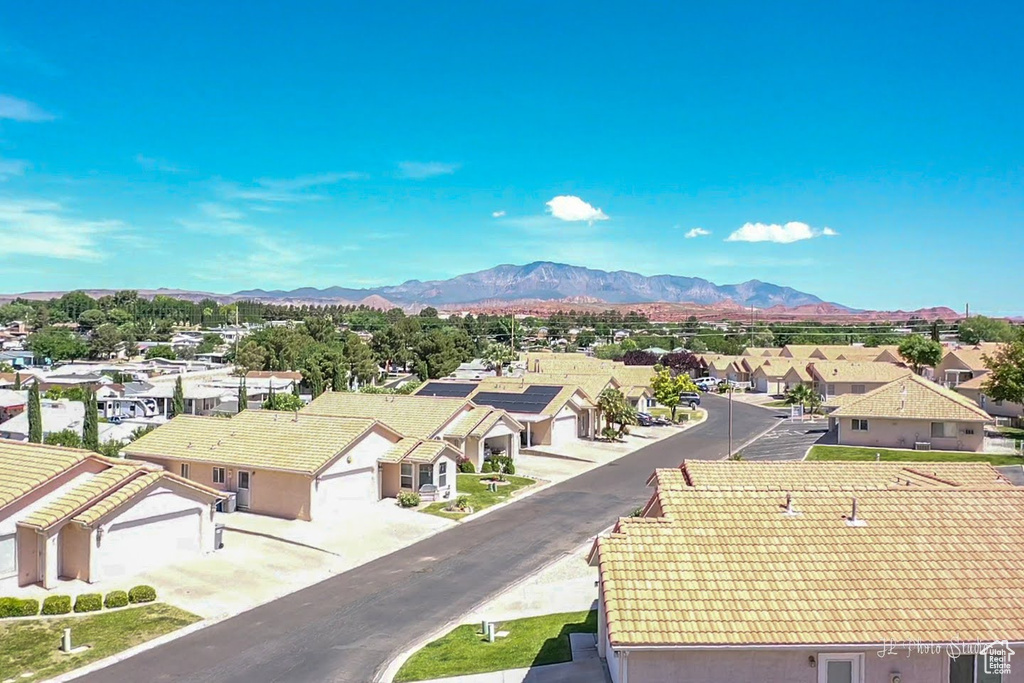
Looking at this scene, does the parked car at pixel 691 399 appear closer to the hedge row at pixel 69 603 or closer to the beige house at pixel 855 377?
the beige house at pixel 855 377

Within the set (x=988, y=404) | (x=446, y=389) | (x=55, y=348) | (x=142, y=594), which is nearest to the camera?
(x=142, y=594)

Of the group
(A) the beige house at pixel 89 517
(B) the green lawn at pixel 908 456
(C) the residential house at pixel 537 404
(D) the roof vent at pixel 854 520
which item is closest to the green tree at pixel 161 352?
(C) the residential house at pixel 537 404

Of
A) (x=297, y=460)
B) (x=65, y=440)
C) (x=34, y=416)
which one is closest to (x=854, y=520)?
(x=297, y=460)

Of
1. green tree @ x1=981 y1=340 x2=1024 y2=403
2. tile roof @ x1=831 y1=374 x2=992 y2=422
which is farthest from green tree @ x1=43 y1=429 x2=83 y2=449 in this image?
green tree @ x1=981 y1=340 x2=1024 y2=403

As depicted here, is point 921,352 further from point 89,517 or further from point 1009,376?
point 89,517

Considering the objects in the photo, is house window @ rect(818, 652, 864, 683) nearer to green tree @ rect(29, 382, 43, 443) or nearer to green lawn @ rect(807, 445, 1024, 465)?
green lawn @ rect(807, 445, 1024, 465)
